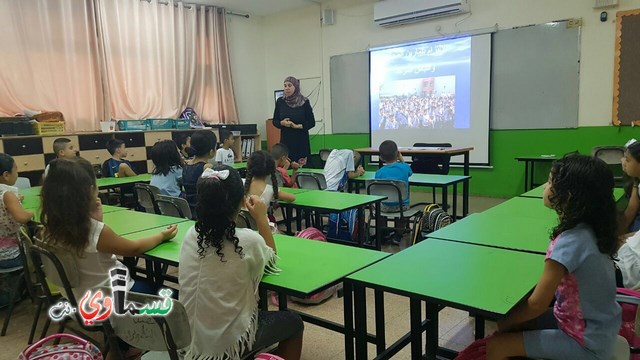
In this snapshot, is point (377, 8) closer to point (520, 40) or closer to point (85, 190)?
point (520, 40)

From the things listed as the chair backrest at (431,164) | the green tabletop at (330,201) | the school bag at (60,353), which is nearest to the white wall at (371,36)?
the chair backrest at (431,164)

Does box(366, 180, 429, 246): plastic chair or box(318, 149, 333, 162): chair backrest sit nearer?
box(366, 180, 429, 246): plastic chair

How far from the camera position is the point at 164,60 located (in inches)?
283

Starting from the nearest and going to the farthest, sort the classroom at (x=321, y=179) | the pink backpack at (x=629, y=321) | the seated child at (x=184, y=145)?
the classroom at (x=321, y=179), the pink backpack at (x=629, y=321), the seated child at (x=184, y=145)

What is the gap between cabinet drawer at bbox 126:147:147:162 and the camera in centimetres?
626

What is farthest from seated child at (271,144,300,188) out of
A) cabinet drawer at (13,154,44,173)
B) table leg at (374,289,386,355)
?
cabinet drawer at (13,154,44,173)

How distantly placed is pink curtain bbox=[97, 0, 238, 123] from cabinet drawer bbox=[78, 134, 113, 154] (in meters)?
0.71

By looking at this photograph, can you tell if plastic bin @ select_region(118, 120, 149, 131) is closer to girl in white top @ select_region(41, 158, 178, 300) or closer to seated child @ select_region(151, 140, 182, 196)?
seated child @ select_region(151, 140, 182, 196)

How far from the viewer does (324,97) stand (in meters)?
8.03

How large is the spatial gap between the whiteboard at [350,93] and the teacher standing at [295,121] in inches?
93.0

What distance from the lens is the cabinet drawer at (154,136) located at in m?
6.45

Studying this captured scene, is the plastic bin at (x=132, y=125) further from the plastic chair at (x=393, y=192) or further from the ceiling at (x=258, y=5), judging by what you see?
the plastic chair at (x=393, y=192)

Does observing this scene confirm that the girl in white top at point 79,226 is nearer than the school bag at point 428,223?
Yes

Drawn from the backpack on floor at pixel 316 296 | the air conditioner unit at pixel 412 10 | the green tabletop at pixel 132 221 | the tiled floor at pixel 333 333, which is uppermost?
the air conditioner unit at pixel 412 10
